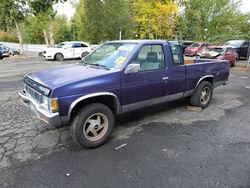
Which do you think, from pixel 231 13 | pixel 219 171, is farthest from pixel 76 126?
pixel 231 13

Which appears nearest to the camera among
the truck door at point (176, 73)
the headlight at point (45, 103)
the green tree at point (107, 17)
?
the headlight at point (45, 103)

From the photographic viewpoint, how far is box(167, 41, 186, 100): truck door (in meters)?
4.66

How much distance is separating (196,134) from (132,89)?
5.07ft

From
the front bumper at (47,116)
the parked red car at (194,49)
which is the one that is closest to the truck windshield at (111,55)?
the front bumper at (47,116)

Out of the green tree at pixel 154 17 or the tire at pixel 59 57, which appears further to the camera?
the green tree at pixel 154 17

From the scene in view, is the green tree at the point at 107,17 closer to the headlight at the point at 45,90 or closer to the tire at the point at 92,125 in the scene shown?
the tire at the point at 92,125

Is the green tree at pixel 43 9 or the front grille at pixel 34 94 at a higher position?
the green tree at pixel 43 9

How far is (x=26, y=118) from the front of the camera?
5.01 m

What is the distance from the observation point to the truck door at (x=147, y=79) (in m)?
3.99

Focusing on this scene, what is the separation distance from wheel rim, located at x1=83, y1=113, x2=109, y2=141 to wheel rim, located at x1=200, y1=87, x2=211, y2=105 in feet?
9.94

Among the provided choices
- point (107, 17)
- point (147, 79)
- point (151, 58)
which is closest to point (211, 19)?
point (107, 17)

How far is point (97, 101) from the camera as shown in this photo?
12.4 ft

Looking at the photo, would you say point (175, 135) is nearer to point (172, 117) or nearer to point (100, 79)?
point (172, 117)

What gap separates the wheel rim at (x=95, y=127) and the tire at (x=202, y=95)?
2.69m
